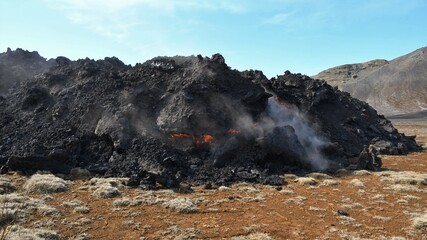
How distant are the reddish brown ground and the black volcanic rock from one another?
4.06m

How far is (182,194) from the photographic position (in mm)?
22656

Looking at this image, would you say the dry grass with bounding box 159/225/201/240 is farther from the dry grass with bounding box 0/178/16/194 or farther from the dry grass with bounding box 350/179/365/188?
the dry grass with bounding box 350/179/365/188

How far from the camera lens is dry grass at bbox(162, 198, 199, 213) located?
19297mm

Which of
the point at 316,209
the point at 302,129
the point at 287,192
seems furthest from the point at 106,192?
the point at 302,129

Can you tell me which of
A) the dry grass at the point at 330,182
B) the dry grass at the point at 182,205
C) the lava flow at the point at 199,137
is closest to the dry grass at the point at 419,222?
the dry grass at the point at 330,182

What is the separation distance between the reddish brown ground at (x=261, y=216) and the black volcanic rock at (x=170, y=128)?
13.3 ft

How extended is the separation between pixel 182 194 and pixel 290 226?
26.5 ft

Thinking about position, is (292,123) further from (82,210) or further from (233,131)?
(82,210)

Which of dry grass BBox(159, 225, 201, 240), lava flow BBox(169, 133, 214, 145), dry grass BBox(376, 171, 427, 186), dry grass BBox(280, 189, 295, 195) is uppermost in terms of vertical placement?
lava flow BBox(169, 133, 214, 145)

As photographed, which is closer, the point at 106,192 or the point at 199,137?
the point at 106,192

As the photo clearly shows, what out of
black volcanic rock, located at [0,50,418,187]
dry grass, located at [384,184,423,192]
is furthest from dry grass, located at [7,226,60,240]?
dry grass, located at [384,184,423,192]

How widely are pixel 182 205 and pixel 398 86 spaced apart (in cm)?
16742

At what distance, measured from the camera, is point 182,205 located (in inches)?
776

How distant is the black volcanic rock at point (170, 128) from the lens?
28.0 metres
